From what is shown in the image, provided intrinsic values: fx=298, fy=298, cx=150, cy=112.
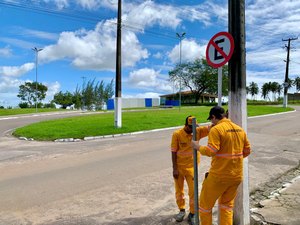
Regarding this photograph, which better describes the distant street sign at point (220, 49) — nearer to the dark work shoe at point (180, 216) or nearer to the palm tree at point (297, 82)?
the dark work shoe at point (180, 216)

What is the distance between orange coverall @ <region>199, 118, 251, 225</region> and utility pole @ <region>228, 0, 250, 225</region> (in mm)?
584

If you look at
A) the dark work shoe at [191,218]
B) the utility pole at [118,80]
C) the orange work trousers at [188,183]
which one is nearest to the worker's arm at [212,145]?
the orange work trousers at [188,183]

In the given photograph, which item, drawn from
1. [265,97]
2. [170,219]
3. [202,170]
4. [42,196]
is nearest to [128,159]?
[202,170]

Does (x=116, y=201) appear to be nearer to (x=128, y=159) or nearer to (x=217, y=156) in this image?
(x=217, y=156)

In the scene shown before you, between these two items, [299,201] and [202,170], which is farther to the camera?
[202,170]

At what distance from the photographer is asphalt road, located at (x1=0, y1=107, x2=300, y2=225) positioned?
4816mm

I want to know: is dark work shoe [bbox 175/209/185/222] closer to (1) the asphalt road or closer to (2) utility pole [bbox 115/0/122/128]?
(1) the asphalt road

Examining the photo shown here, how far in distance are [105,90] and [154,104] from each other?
12.8 metres

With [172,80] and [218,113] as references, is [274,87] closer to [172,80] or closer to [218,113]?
[172,80]

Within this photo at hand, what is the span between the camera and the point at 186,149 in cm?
441

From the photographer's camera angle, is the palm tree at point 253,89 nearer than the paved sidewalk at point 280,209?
No

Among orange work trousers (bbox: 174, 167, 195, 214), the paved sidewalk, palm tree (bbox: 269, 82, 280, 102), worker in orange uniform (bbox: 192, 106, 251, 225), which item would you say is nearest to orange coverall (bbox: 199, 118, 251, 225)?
worker in orange uniform (bbox: 192, 106, 251, 225)

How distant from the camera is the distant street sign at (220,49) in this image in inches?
161

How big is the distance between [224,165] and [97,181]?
3.94m
